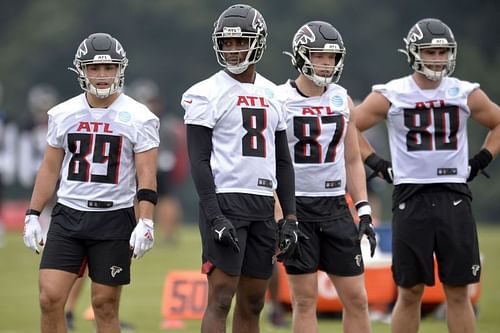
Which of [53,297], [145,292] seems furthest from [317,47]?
[145,292]

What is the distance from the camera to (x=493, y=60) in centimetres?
2753

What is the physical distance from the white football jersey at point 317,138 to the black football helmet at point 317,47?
0.46 feet

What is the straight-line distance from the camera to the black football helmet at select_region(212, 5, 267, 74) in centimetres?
674

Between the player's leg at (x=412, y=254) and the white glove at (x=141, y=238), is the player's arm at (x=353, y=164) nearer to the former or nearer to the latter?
the player's leg at (x=412, y=254)

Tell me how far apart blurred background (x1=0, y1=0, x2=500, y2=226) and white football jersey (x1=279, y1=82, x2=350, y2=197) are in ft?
62.2

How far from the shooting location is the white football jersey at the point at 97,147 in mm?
6969

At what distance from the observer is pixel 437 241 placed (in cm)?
752

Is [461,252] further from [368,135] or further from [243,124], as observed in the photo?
[368,135]

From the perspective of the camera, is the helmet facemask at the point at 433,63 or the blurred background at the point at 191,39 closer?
the helmet facemask at the point at 433,63

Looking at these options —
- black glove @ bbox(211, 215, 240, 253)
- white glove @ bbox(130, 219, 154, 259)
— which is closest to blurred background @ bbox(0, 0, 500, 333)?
white glove @ bbox(130, 219, 154, 259)

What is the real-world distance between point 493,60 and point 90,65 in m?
21.5

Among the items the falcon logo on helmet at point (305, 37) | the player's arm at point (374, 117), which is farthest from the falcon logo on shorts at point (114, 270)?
the player's arm at point (374, 117)

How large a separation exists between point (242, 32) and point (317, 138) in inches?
36.3

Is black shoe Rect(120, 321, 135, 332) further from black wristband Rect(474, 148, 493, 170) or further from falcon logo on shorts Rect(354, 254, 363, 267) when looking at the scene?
black wristband Rect(474, 148, 493, 170)
